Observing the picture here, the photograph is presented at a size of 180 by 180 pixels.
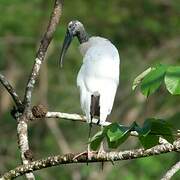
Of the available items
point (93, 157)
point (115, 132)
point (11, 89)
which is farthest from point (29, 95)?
point (115, 132)

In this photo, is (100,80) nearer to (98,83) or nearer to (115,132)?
(98,83)

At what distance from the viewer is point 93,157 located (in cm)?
296

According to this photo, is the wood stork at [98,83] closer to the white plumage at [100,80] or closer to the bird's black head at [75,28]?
the white plumage at [100,80]

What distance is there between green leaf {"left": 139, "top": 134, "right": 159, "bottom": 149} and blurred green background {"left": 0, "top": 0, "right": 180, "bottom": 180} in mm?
6702

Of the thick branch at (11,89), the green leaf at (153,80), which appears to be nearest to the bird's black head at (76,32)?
the thick branch at (11,89)

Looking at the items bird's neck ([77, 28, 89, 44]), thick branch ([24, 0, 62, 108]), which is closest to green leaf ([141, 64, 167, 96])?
thick branch ([24, 0, 62, 108])

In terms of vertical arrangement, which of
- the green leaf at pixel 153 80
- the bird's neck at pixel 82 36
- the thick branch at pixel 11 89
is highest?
the green leaf at pixel 153 80

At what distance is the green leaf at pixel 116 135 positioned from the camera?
8.52ft

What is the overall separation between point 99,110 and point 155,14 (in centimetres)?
829

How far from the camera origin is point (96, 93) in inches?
156

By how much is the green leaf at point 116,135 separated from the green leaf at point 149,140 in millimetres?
51

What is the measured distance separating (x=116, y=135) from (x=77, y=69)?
831 centimetres

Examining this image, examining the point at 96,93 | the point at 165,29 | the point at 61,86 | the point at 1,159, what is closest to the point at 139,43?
the point at 165,29

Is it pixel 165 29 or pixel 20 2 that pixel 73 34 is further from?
Result: pixel 165 29
